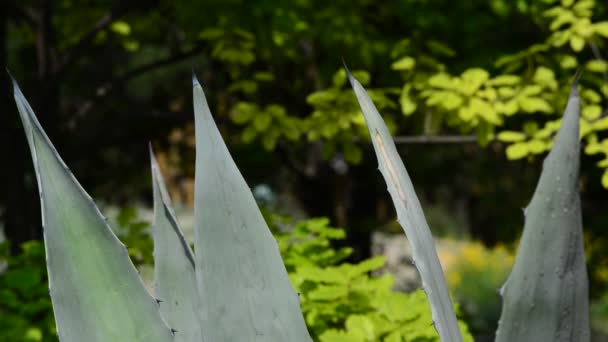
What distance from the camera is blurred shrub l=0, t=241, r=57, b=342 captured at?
2.24 metres

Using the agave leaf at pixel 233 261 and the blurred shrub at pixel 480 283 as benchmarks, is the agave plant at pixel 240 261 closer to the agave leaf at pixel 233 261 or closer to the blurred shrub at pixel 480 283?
the agave leaf at pixel 233 261

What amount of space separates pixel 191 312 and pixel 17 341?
71 centimetres

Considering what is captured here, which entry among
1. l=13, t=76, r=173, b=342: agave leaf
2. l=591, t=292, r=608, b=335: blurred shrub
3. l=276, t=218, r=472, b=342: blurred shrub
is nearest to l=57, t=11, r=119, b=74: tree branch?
l=276, t=218, r=472, b=342: blurred shrub

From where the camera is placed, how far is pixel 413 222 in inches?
58.9

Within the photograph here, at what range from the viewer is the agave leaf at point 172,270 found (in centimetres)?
Result: 182

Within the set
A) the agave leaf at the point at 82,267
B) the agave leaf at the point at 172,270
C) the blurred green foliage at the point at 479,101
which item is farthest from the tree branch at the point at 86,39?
the agave leaf at the point at 82,267

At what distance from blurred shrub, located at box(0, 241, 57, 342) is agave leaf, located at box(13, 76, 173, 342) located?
81 centimetres

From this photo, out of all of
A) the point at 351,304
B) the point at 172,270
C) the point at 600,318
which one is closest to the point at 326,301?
the point at 351,304

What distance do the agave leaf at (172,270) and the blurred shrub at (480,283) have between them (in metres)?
5.97

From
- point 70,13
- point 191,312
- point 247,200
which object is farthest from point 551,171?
point 70,13

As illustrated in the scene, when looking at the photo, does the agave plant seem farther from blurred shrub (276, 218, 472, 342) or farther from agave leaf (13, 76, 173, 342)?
blurred shrub (276, 218, 472, 342)

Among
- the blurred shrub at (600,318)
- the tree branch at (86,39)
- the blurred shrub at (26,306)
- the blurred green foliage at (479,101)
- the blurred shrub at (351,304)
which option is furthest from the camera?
the blurred shrub at (600,318)

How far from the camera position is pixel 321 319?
2.29m

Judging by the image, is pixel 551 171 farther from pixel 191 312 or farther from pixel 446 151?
pixel 446 151
